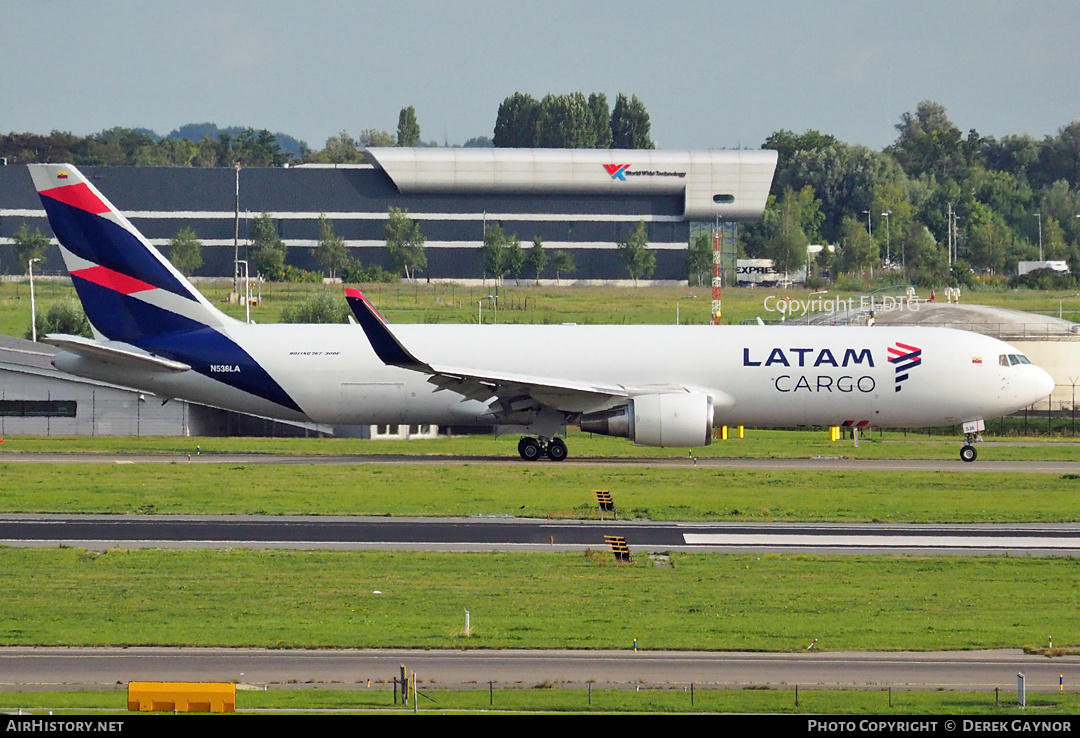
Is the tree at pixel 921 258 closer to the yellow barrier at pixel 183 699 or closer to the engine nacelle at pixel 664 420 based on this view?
the engine nacelle at pixel 664 420

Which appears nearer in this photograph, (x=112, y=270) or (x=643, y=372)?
(x=112, y=270)

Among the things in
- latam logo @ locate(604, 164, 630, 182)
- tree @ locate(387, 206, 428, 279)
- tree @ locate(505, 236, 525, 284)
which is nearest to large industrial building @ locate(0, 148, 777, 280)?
latam logo @ locate(604, 164, 630, 182)

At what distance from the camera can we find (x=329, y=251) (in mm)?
134125

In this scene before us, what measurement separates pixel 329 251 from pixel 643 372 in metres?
91.2

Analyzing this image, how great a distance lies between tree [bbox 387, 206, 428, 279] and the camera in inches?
5246

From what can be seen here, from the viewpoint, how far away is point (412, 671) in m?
19.3

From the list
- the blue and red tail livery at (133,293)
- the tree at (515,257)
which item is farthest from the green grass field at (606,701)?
the tree at (515,257)

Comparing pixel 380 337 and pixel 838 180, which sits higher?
pixel 838 180

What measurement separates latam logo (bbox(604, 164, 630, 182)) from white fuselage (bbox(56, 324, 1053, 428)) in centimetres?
9225

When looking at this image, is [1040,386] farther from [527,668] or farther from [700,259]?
[700,259]

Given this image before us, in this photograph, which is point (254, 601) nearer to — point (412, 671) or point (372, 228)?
point (412, 671)

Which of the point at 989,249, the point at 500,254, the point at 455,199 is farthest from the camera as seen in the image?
the point at 989,249
